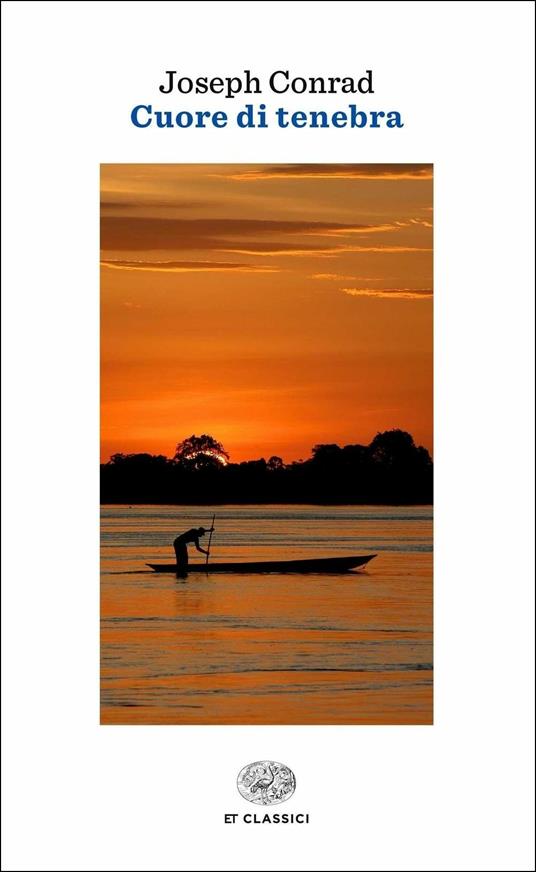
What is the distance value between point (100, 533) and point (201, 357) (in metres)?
1.82

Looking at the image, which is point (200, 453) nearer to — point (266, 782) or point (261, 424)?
point (261, 424)

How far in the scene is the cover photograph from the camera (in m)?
14.5

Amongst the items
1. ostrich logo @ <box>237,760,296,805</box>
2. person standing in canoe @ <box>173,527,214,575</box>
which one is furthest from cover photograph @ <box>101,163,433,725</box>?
ostrich logo @ <box>237,760,296,805</box>

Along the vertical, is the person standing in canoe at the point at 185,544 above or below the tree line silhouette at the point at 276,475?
below

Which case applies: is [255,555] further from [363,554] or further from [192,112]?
[192,112]

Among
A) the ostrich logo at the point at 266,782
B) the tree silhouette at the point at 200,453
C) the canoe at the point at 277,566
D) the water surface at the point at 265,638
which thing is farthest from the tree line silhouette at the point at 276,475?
the ostrich logo at the point at 266,782

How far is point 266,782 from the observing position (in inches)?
539

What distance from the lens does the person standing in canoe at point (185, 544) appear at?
15.3 m

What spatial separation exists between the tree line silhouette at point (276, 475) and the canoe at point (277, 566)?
56 centimetres

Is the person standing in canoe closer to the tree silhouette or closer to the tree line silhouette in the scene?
the tree line silhouette

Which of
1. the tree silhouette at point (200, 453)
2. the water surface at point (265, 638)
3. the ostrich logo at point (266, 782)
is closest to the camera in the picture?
the ostrich logo at point (266, 782)

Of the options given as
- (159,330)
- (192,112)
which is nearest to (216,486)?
(159,330)

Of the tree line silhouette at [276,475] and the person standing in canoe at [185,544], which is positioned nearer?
the tree line silhouette at [276,475]

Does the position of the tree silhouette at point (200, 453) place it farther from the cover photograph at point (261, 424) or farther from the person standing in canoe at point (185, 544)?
the person standing in canoe at point (185, 544)
